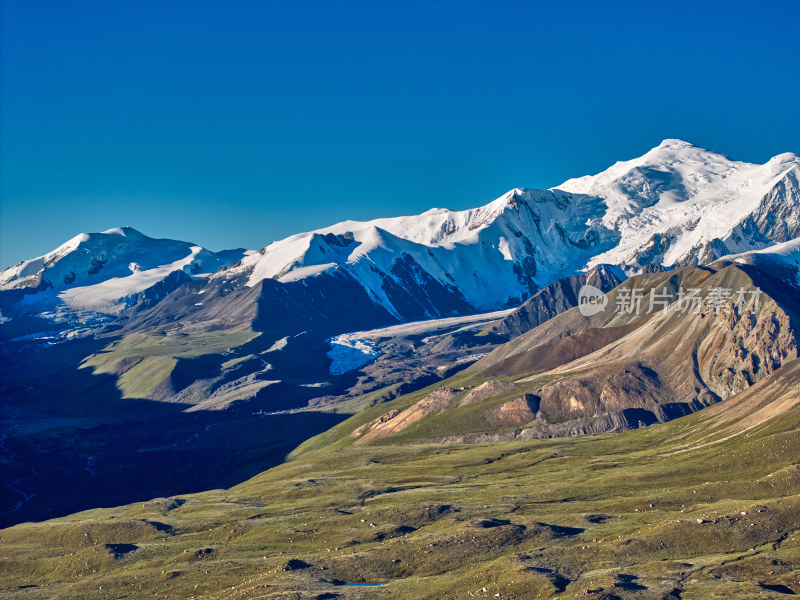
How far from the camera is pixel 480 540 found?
4557 inches

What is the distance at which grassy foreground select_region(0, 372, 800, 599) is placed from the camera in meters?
95.2

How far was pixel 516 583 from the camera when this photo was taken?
92.2 metres

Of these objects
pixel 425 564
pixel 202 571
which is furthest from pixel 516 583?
pixel 202 571

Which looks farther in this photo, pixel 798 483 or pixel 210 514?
pixel 210 514

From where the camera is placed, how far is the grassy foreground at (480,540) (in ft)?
313

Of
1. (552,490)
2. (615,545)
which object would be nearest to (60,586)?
(615,545)

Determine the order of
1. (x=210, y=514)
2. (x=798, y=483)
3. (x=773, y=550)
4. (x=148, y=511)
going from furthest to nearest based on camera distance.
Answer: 1. (x=148, y=511)
2. (x=210, y=514)
3. (x=798, y=483)
4. (x=773, y=550)

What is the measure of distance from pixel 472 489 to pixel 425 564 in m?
62.4

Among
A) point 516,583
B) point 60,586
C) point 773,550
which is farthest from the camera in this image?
point 60,586

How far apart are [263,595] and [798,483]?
3270 inches

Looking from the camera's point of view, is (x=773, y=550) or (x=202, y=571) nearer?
(x=773, y=550)

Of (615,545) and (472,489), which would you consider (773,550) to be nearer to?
(615,545)

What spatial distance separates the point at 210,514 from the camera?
6550 inches

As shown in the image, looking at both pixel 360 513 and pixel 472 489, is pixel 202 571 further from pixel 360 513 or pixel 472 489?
pixel 472 489
